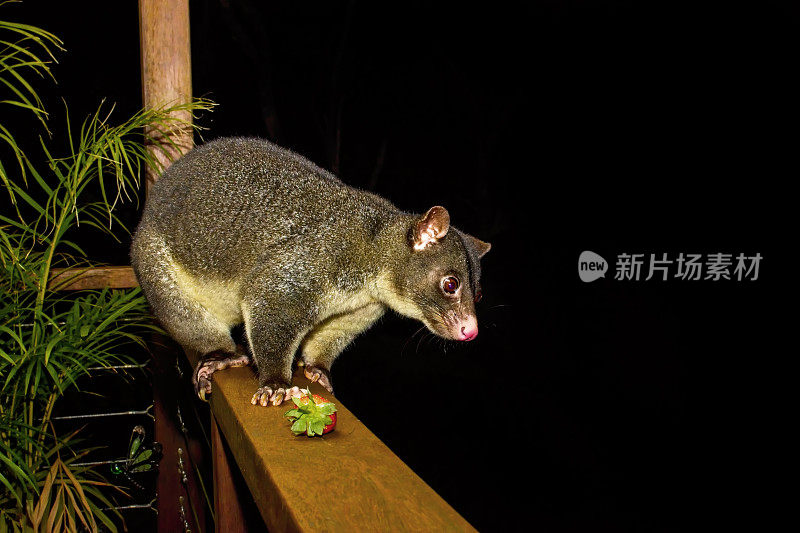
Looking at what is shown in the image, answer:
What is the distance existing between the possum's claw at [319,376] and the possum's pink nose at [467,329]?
1.81ft

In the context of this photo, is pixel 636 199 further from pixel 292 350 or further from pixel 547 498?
pixel 292 350

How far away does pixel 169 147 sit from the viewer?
10.6 feet

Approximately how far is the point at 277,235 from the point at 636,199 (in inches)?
223

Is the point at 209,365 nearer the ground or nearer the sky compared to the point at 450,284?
nearer the ground

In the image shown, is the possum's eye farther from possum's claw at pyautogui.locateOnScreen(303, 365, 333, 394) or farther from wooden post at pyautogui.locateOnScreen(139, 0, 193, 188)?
wooden post at pyautogui.locateOnScreen(139, 0, 193, 188)

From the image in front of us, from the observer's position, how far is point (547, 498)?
21.1ft

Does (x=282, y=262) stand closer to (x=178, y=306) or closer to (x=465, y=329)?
(x=178, y=306)

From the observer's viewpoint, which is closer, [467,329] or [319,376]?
[467,329]

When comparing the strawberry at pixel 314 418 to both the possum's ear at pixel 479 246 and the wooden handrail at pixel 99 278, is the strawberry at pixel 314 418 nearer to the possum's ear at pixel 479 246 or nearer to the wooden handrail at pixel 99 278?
the possum's ear at pixel 479 246

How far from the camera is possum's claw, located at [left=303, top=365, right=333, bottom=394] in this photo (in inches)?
99.5

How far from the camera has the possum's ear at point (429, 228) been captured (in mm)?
2326

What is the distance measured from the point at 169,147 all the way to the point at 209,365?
51.6 inches

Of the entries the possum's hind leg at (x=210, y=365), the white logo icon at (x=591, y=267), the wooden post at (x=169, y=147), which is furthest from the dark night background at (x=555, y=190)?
the possum's hind leg at (x=210, y=365)

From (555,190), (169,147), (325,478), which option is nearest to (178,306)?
(169,147)
